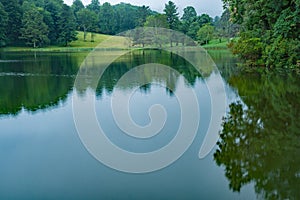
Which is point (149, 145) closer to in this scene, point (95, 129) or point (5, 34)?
point (95, 129)

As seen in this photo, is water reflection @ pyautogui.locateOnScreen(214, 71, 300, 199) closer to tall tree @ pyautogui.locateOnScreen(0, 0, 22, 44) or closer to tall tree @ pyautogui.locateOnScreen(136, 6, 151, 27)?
tall tree @ pyautogui.locateOnScreen(0, 0, 22, 44)

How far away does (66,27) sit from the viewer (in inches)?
2542

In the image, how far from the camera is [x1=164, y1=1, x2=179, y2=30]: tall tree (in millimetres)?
73275

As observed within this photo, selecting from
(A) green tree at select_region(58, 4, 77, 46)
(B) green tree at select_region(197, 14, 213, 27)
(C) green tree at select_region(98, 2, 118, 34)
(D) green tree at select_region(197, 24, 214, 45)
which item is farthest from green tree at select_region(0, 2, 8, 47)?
(B) green tree at select_region(197, 14, 213, 27)

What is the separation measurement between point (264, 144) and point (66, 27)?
59809mm

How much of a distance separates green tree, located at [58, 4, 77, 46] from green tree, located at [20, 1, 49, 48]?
292 centimetres

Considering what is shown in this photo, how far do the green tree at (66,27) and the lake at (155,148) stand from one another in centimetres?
4932

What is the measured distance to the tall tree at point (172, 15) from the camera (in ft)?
240

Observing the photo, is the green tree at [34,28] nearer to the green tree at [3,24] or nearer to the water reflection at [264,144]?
the green tree at [3,24]

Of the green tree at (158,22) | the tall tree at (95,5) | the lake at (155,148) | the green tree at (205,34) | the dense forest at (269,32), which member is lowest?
the lake at (155,148)

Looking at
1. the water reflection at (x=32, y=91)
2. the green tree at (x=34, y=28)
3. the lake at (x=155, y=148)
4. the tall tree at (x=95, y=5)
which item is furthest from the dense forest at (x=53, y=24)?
the lake at (x=155, y=148)

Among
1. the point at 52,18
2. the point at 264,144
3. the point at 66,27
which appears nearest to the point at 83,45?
the point at 66,27

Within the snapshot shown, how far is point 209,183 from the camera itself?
7.07 meters

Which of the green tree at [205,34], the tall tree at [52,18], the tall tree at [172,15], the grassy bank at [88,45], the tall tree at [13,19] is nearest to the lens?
the grassy bank at [88,45]
